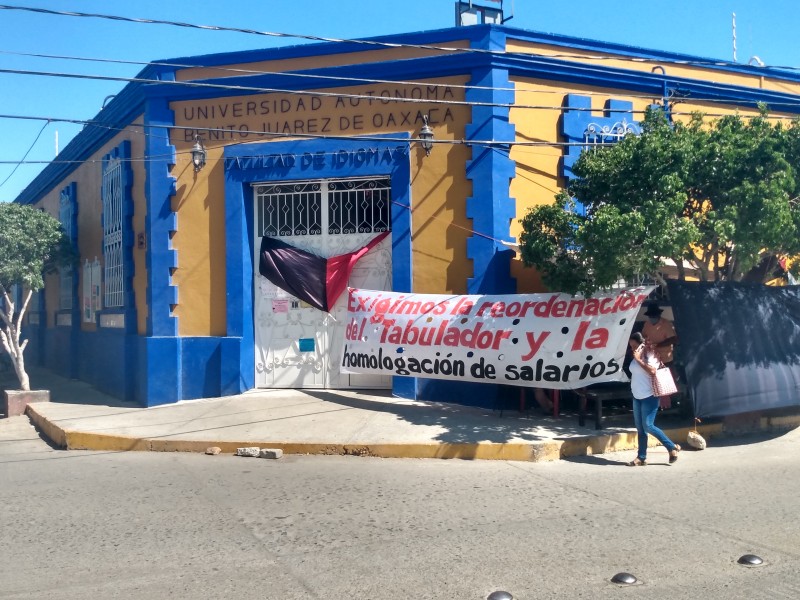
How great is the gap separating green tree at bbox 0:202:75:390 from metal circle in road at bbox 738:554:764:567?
505 inches

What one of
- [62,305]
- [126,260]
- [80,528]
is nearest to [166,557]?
[80,528]

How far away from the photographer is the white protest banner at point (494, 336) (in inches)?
380

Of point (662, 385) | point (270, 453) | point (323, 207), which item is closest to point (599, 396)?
point (662, 385)

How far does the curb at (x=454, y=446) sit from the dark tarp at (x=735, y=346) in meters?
0.64

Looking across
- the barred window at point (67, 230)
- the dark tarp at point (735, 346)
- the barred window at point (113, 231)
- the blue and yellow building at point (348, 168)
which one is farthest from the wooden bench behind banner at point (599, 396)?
the barred window at point (67, 230)

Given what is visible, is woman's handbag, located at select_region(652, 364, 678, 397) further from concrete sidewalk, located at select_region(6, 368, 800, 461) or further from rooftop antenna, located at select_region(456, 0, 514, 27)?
rooftop antenna, located at select_region(456, 0, 514, 27)

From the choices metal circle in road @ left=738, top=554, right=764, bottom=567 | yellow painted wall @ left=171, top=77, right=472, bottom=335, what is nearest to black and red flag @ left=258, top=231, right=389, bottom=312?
yellow painted wall @ left=171, top=77, right=472, bottom=335

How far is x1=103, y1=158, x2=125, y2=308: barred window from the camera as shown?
47.0 ft

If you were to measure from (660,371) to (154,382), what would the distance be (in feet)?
25.8

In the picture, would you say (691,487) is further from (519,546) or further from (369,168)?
(369,168)

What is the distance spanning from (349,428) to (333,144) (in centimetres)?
446

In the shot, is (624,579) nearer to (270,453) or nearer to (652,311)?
(652,311)

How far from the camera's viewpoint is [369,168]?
1158cm

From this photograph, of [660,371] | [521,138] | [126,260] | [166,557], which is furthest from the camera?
[126,260]
